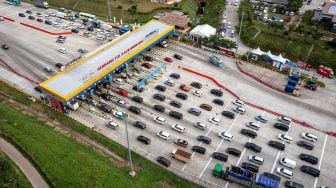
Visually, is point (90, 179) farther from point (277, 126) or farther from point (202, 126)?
point (277, 126)

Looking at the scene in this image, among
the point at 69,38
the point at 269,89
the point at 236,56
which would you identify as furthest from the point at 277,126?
the point at 69,38

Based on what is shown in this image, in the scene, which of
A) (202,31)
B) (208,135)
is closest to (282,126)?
(208,135)

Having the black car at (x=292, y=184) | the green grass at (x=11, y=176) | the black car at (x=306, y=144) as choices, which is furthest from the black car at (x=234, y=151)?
the green grass at (x=11, y=176)

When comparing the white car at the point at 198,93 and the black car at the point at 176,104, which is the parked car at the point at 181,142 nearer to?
the black car at the point at 176,104

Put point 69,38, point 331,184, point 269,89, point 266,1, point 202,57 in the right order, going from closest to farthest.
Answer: point 331,184 → point 269,89 → point 202,57 → point 69,38 → point 266,1

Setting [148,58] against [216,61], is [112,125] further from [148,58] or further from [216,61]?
[216,61]

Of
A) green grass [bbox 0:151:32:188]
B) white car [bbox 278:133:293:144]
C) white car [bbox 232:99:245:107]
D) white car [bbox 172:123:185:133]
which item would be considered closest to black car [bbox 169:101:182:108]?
white car [bbox 172:123:185:133]
